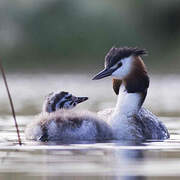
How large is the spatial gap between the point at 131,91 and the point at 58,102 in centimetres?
104

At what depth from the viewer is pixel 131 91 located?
13617mm

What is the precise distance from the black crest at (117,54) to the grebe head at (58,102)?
0.92m

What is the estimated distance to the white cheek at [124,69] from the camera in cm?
1345

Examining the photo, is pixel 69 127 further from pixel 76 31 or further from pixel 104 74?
pixel 76 31

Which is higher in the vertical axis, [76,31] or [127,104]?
[76,31]

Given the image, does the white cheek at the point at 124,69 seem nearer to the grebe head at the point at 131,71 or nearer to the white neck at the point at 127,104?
the grebe head at the point at 131,71

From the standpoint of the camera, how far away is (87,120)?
12.7 meters

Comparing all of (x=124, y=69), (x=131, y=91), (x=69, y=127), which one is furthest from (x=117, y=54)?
(x=69, y=127)

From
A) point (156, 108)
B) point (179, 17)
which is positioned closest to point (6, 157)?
point (156, 108)

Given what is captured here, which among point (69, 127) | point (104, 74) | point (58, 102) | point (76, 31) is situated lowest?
point (69, 127)

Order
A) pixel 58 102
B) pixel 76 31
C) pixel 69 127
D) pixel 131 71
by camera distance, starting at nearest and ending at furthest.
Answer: pixel 69 127 < pixel 131 71 < pixel 58 102 < pixel 76 31

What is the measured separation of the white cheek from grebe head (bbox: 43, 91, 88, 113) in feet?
2.97

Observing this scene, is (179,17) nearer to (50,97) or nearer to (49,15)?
(49,15)

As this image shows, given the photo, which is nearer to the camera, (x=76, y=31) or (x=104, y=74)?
(x=104, y=74)
